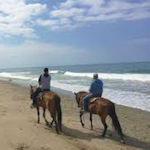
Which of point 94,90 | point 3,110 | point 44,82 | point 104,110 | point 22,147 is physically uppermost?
point 44,82

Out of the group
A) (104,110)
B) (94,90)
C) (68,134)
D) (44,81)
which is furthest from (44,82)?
(104,110)

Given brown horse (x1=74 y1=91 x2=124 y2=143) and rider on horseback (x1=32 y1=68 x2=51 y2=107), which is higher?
rider on horseback (x1=32 y1=68 x2=51 y2=107)

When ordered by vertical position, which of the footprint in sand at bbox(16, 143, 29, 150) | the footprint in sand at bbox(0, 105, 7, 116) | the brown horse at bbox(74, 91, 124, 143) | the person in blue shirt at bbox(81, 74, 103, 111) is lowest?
the footprint in sand at bbox(16, 143, 29, 150)

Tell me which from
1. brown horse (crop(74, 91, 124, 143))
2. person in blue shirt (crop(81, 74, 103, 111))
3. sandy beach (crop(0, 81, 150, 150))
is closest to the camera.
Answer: sandy beach (crop(0, 81, 150, 150))

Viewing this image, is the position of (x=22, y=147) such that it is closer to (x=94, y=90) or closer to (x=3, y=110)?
(x=94, y=90)

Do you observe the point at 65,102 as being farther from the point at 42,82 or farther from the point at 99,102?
the point at 99,102

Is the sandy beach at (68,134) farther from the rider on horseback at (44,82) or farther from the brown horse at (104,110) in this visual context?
the rider on horseback at (44,82)

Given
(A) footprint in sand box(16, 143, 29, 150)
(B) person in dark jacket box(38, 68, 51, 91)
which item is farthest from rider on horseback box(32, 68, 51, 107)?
(A) footprint in sand box(16, 143, 29, 150)

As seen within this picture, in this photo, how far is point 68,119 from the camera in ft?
45.0

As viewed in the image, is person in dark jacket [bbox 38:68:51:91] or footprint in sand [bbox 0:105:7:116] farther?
footprint in sand [bbox 0:105:7:116]

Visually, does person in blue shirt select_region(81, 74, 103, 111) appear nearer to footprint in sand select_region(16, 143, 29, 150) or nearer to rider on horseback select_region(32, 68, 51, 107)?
rider on horseback select_region(32, 68, 51, 107)

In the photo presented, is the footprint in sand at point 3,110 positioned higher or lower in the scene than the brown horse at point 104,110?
lower

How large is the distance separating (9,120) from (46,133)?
2070 millimetres

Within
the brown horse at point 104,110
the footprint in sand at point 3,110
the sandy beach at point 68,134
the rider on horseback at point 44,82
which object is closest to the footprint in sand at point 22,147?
the sandy beach at point 68,134
